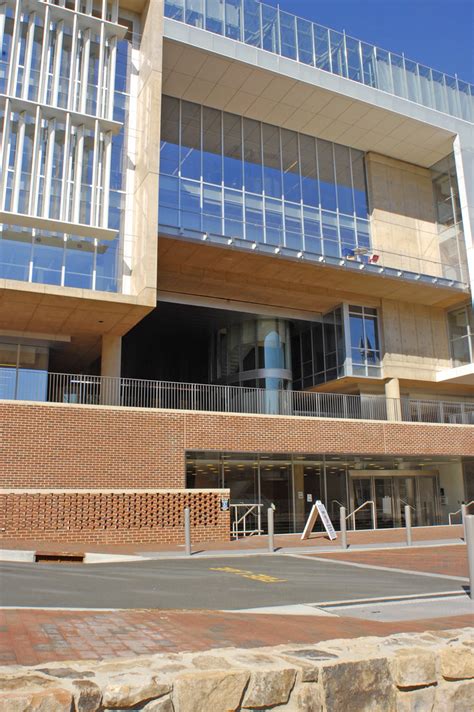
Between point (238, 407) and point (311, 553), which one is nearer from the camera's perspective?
point (311, 553)

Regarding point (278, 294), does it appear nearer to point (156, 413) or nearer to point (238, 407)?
point (238, 407)

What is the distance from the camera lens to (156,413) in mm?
20031

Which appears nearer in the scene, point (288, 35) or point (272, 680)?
point (272, 680)

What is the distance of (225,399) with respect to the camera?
80.8 ft

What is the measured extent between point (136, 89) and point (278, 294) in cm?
1088

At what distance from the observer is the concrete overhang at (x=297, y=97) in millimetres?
25203

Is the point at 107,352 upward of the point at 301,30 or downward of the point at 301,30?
downward

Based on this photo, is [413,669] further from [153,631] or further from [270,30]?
[270,30]

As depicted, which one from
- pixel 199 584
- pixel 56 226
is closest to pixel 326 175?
pixel 56 226

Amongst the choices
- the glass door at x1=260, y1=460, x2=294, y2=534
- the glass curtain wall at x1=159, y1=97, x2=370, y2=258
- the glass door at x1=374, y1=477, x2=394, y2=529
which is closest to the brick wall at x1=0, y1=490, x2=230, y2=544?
the glass door at x1=260, y1=460, x2=294, y2=534

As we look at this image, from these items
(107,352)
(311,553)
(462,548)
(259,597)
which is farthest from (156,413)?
(259,597)

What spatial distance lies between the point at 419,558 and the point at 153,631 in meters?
9.63

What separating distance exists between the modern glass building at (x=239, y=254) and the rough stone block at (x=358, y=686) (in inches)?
607

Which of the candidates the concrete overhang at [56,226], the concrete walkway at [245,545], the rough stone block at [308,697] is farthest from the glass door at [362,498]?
the rough stone block at [308,697]
